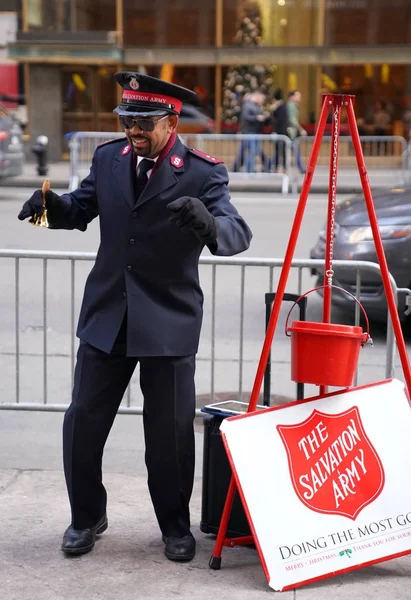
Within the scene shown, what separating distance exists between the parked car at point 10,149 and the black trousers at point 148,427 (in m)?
13.2

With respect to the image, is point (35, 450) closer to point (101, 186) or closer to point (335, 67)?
point (101, 186)

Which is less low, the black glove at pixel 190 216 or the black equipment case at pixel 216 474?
the black glove at pixel 190 216

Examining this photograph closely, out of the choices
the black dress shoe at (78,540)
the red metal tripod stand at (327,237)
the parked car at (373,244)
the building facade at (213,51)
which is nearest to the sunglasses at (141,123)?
the red metal tripod stand at (327,237)

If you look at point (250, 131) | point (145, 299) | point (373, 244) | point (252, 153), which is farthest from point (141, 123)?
point (250, 131)

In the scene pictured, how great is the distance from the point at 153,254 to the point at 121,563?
1272mm

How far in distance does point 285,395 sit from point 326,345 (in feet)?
9.66

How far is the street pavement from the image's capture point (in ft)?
12.9

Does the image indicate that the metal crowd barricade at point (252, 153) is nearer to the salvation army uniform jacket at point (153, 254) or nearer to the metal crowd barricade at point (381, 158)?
the metal crowd barricade at point (381, 158)

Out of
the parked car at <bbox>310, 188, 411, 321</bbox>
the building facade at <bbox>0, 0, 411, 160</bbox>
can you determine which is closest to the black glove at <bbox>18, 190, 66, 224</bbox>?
the parked car at <bbox>310, 188, 411, 321</bbox>

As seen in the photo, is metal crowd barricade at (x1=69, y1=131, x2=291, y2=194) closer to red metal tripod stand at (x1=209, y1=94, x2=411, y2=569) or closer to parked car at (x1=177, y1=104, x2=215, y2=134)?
parked car at (x1=177, y1=104, x2=215, y2=134)

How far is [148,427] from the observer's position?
13.8 feet

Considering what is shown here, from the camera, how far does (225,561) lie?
4195mm

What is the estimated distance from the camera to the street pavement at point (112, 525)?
3.93m

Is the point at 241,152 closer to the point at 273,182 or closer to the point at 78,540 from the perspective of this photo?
the point at 273,182
